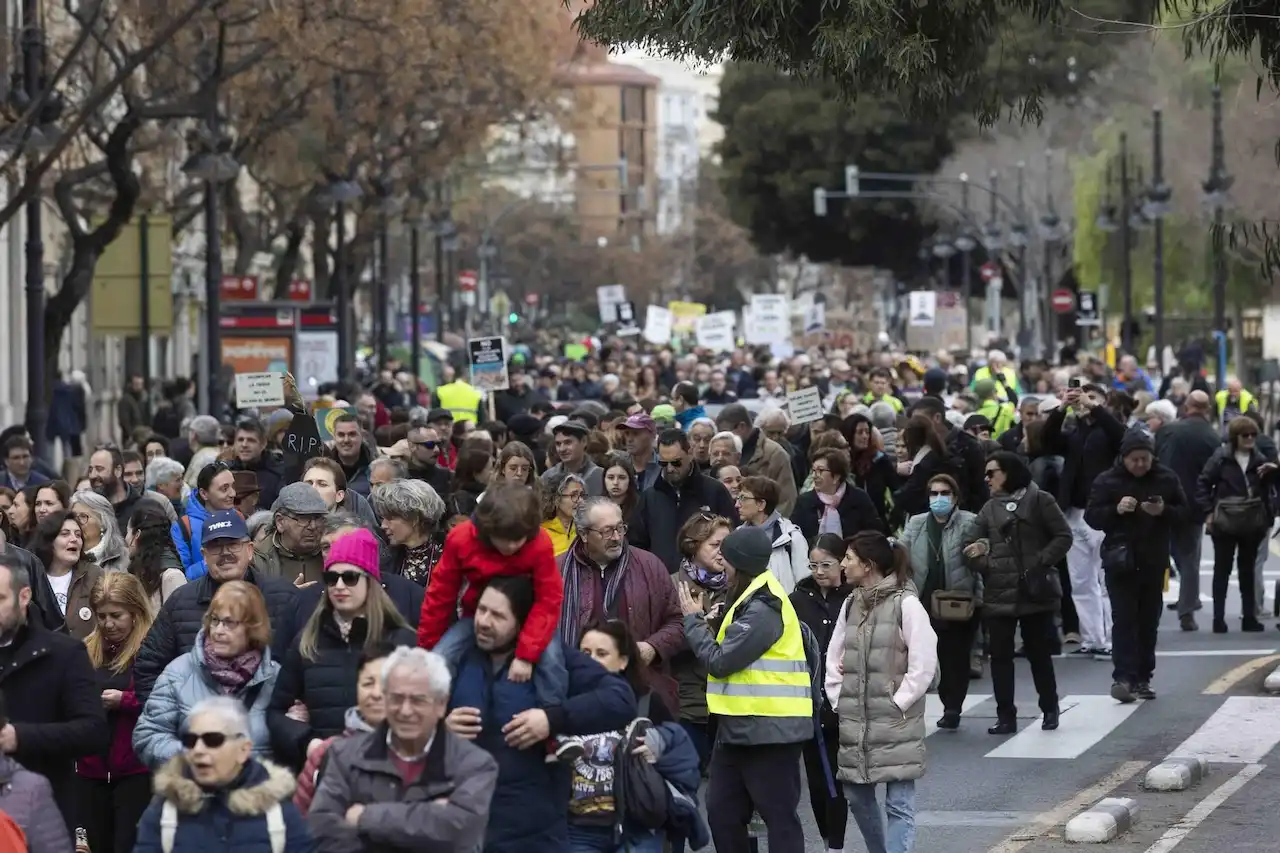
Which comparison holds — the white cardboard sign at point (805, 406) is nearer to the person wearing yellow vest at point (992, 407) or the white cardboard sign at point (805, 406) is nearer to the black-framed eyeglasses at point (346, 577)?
the person wearing yellow vest at point (992, 407)

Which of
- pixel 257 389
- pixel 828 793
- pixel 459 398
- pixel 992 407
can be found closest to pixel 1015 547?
pixel 828 793

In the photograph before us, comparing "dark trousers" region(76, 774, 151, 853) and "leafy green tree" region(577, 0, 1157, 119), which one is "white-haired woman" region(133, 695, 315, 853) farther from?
"leafy green tree" region(577, 0, 1157, 119)

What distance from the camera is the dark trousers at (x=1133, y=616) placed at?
15.9 m

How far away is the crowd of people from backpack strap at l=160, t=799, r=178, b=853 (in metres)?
0.01

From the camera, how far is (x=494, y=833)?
8016mm

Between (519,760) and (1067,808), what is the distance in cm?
512

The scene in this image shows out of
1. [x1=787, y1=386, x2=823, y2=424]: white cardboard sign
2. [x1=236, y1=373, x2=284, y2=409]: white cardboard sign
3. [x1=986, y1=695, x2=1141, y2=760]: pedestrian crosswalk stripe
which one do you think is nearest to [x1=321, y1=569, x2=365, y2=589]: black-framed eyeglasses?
[x1=986, y1=695, x2=1141, y2=760]: pedestrian crosswalk stripe

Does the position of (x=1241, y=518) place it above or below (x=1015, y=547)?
below

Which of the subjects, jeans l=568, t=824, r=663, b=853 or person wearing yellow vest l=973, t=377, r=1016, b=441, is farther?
person wearing yellow vest l=973, t=377, r=1016, b=441

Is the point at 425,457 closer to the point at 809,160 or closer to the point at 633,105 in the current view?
the point at 809,160

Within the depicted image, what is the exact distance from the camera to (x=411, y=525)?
10.9 m

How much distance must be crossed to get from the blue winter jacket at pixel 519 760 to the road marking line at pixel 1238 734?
6.43m

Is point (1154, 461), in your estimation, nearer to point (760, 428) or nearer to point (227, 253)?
point (760, 428)

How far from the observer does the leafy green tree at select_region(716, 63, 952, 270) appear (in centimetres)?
7919
